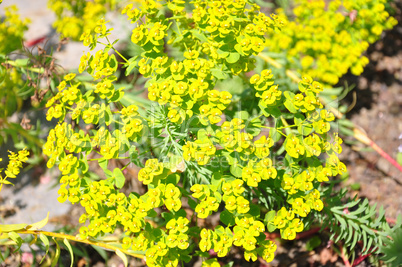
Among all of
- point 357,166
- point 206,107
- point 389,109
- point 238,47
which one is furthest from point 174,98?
point 389,109

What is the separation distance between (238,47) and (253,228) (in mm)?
666

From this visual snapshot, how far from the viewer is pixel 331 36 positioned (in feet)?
7.80

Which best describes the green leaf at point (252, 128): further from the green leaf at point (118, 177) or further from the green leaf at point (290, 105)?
the green leaf at point (118, 177)

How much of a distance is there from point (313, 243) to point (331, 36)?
129cm

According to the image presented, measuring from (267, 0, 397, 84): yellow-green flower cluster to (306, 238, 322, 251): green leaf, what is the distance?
968 millimetres

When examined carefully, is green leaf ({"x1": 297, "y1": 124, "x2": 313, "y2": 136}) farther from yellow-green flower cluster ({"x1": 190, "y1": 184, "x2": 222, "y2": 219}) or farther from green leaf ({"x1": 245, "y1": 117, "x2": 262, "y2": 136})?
yellow-green flower cluster ({"x1": 190, "y1": 184, "x2": 222, "y2": 219})

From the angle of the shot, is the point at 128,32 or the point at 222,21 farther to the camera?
the point at 128,32

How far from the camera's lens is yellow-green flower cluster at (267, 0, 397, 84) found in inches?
92.2

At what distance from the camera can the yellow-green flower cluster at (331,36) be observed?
2.34 m

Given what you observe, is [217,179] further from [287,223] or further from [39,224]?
[39,224]

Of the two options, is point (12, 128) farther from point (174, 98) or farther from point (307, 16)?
point (307, 16)

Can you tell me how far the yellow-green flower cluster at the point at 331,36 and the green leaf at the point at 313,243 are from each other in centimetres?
97

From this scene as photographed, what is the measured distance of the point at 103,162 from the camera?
1.39 metres

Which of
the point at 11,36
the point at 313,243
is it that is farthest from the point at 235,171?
the point at 11,36
